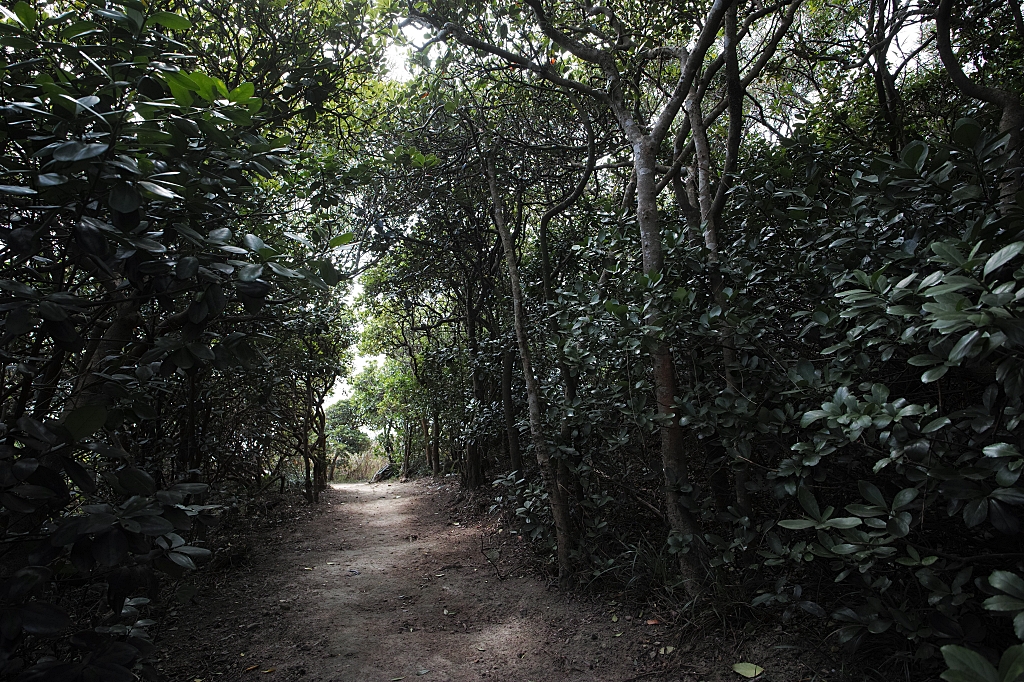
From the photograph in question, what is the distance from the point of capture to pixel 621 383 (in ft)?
11.0

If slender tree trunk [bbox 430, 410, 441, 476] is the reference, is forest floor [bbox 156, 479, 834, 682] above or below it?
below

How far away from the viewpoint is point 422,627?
361 cm

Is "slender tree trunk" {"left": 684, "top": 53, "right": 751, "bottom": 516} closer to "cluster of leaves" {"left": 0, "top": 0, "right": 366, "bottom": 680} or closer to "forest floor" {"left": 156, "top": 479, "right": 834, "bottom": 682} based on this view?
"forest floor" {"left": 156, "top": 479, "right": 834, "bottom": 682}

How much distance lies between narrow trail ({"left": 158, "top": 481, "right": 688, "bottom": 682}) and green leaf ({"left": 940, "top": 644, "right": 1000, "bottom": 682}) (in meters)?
1.68

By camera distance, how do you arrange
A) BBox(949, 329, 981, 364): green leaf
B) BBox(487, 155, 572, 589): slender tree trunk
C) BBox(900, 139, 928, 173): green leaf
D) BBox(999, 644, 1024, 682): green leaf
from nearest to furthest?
BBox(999, 644, 1024, 682): green leaf < BBox(949, 329, 981, 364): green leaf < BBox(900, 139, 928, 173): green leaf < BBox(487, 155, 572, 589): slender tree trunk

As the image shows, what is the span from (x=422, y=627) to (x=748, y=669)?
2086 mm

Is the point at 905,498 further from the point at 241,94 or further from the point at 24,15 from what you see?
the point at 24,15

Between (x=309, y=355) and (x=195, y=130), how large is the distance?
609 centimetres

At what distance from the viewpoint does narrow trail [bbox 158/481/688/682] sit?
2.95 m

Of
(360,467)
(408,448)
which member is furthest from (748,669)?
(360,467)

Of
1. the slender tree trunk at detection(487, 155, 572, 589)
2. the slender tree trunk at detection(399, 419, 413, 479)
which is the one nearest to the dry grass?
the slender tree trunk at detection(399, 419, 413, 479)

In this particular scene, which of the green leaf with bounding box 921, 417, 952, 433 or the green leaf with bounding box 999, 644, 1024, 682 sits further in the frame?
the green leaf with bounding box 921, 417, 952, 433

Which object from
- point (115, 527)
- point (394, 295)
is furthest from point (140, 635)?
point (394, 295)

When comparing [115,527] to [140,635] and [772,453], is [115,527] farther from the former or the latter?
[772,453]
